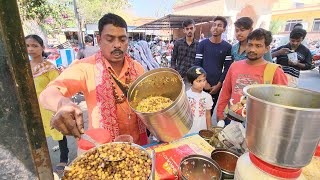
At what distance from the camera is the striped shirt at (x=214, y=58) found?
350 centimetres

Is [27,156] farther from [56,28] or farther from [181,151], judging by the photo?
[56,28]

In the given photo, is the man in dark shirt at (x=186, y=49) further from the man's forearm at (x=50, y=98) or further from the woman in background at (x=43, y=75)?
the man's forearm at (x=50, y=98)

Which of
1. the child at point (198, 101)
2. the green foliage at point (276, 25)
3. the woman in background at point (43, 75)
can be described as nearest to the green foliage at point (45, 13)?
the woman in background at point (43, 75)

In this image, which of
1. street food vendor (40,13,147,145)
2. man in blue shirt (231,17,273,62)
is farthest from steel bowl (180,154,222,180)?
man in blue shirt (231,17,273,62)

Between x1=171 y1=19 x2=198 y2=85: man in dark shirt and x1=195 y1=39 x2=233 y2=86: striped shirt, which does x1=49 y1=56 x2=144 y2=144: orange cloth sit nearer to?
x1=195 y1=39 x2=233 y2=86: striped shirt

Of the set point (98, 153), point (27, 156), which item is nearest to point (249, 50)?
point (98, 153)

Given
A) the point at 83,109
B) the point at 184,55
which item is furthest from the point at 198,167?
the point at 83,109

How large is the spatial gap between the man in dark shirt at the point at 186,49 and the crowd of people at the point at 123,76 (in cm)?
54

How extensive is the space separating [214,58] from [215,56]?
0.04 meters

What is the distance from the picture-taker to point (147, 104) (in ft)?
4.47

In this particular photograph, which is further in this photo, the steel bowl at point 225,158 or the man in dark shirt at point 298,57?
the man in dark shirt at point 298,57

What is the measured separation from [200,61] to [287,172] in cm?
301

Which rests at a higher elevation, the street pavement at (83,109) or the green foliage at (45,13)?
the green foliage at (45,13)

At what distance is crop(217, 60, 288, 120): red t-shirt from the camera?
2.08m
